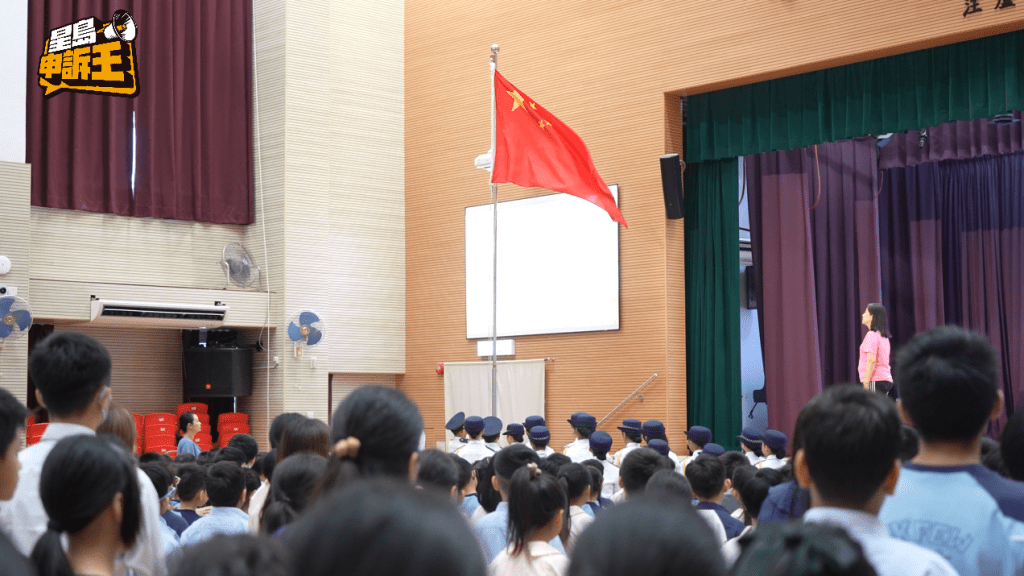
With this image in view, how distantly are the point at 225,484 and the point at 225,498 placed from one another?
7cm

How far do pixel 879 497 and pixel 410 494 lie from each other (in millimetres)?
1196

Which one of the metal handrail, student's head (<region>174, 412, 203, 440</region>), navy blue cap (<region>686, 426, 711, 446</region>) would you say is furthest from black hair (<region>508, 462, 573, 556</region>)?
the metal handrail

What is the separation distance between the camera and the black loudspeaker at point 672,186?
1253 centimetres

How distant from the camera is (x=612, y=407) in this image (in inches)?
508

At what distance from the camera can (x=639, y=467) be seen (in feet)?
15.3

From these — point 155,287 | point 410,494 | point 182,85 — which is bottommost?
point 410,494

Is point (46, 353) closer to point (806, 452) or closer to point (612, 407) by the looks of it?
point (806, 452)

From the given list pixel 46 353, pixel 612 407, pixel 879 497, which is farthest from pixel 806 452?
pixel 612 407

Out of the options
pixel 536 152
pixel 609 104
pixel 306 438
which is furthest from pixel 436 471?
pixel 609 104

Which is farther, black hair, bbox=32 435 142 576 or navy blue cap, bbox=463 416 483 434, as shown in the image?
navy blue cap, bbox=463 416 483 434

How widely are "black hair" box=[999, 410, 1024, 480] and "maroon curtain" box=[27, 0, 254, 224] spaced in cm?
1229

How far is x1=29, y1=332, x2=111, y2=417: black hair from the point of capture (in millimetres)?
2967

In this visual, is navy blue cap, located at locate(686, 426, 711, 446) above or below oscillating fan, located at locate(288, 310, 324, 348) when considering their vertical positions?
below

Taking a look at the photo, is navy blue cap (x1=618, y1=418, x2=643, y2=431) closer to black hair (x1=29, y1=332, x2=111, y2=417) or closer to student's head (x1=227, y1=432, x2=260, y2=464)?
student's head (x1=227, y1=432, x2=260, y2=464)
